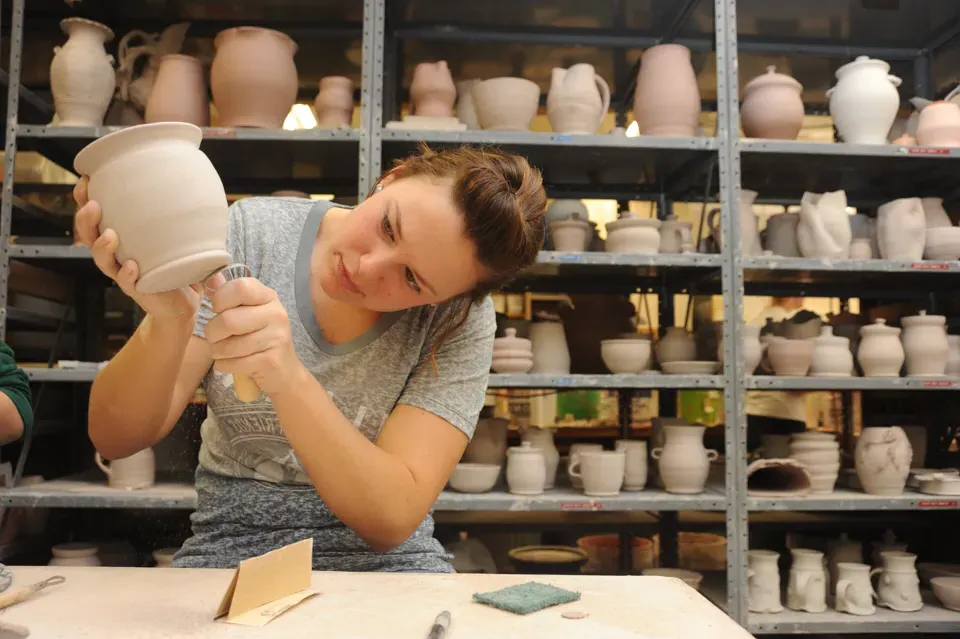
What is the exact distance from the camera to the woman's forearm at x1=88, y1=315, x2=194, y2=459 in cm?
94

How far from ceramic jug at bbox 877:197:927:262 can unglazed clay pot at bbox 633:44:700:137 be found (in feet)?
2.36

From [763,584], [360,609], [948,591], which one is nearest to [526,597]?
[360,609]

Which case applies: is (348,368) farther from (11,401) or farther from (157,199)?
(11,401)

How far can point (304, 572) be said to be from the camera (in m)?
0.84

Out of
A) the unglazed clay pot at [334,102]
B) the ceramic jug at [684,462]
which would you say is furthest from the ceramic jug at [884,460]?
the unglazed clay pot at [334,102]

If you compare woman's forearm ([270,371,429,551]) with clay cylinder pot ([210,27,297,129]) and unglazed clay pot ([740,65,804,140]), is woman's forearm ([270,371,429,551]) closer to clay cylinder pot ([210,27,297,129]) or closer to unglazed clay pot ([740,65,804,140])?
clay cylinder pot ([210,27,297,129])

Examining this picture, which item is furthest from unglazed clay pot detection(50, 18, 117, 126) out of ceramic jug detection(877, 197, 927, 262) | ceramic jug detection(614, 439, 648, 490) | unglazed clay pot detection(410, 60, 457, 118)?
ceramic jug detection(877, 197, 927, 262)

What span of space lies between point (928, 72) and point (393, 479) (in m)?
3.05

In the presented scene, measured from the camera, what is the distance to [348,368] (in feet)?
3.73

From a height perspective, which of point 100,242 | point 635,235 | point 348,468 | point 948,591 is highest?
point 635,235

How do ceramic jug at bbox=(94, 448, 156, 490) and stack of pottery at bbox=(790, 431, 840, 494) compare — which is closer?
ceramic jug at bbox=(94, 448, 156, 490)

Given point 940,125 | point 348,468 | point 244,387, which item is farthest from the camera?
point 940,125

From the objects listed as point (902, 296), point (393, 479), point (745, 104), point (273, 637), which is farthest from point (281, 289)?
point (902, 296)

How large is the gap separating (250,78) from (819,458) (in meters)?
2.18
